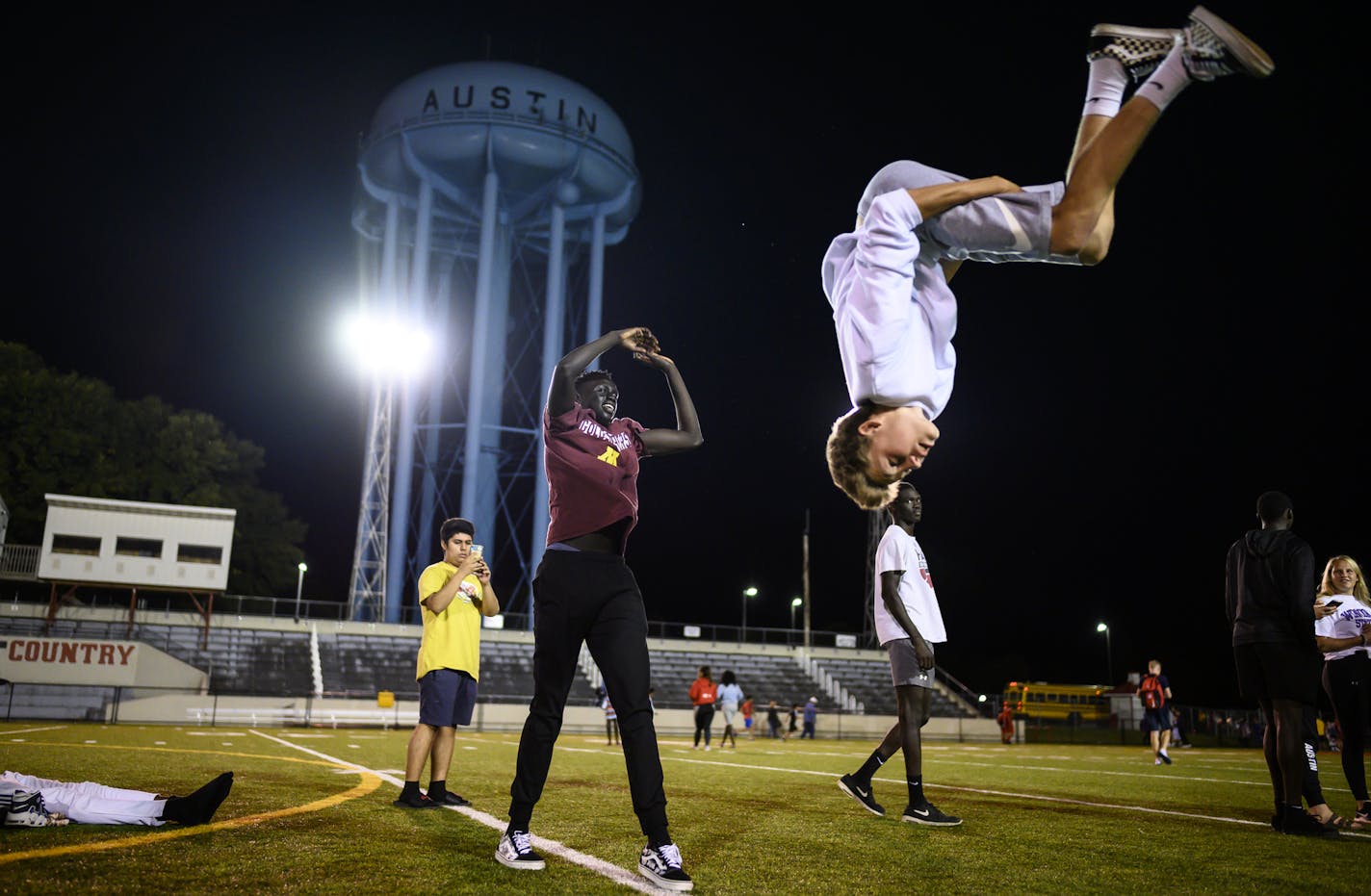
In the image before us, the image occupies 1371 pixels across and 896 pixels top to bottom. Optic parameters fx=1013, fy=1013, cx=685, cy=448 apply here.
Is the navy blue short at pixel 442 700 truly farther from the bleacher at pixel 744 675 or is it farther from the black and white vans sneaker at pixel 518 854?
the bleacher at pixel 744 675

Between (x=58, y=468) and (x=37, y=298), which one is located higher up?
(x=37, y=298)

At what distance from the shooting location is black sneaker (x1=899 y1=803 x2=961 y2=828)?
612 centimetres

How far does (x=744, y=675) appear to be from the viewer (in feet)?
129

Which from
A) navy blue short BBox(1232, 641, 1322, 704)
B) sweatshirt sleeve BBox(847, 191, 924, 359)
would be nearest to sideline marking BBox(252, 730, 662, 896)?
sweatshirt sleeve BBox(847, 191, 924, 359)

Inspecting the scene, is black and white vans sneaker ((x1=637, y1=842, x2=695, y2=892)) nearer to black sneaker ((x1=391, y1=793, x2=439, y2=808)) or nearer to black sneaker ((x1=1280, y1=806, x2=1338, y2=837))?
black sneaker ((x1=391, y1=793, x2=439, y2=808))

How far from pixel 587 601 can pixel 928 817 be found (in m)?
3.04

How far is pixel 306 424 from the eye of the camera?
55.9 metres

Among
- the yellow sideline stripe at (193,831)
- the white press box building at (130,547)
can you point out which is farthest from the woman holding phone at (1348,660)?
the white press box building at (130,547)

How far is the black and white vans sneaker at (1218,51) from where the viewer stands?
3711mm

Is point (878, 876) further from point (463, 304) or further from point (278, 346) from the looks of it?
point (278, 346)

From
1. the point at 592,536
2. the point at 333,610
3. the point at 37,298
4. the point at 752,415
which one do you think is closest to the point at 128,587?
the point at 333,610

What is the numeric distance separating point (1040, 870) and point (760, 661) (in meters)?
37.2

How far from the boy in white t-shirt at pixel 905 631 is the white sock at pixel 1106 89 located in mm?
3259

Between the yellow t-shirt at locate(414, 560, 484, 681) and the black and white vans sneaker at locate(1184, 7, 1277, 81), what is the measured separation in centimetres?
502
